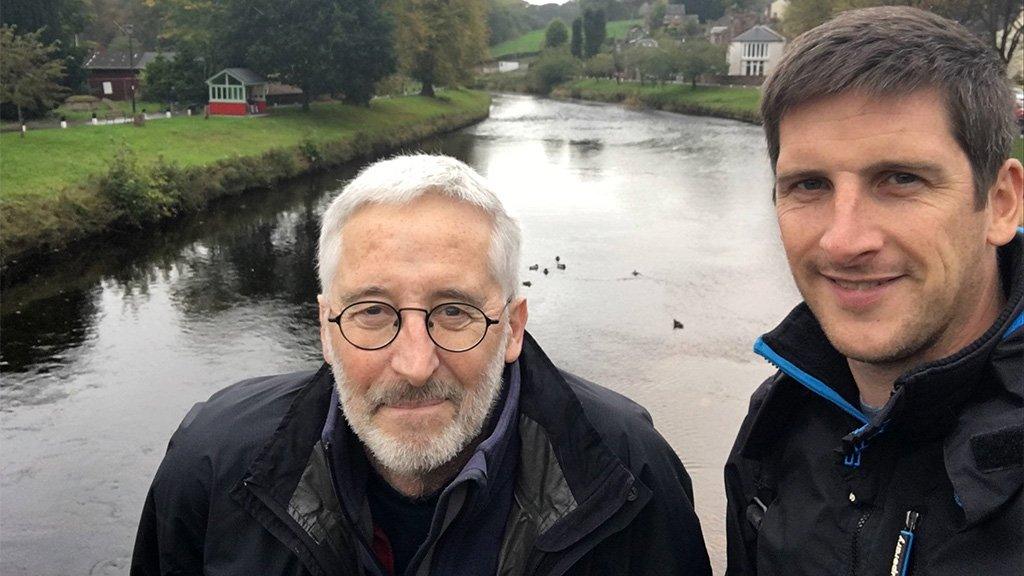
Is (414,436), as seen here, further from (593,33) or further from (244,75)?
(593,33)

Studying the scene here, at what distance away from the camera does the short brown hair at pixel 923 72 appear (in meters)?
1.77

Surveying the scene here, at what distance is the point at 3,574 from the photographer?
292 inches

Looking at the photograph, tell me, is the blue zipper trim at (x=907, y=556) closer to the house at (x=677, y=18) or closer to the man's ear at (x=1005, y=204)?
the man's ear at (x=1005, y=204)

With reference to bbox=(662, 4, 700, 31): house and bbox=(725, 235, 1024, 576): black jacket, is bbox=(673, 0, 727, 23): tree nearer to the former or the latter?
bbox=(662, 4, 700, 31): house

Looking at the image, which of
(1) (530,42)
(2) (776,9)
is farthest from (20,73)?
(1) (530,42)

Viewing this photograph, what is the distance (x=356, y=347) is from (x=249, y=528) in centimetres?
58

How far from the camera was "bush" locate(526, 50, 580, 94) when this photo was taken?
84.9 m

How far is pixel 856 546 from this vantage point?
1.81 m

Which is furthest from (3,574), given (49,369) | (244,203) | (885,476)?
(244,203)

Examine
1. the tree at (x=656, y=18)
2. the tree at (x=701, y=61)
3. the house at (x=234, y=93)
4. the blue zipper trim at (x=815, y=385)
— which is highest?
the tree at (x=656, y=18)

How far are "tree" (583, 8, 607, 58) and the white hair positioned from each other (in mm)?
95899

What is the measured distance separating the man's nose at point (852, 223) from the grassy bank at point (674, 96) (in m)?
44.3

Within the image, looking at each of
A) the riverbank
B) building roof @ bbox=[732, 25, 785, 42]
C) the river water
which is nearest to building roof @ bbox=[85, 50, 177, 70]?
the riverbank

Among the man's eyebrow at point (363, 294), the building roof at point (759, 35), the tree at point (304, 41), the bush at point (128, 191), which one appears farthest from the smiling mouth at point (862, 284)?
the building roof at point (759, 35)
